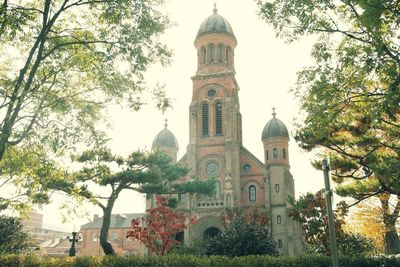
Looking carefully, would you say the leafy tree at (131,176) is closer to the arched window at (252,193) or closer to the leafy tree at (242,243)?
the leafy tree at (242,243)

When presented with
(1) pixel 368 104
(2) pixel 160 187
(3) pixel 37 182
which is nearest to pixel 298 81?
(1) pixel 368 104

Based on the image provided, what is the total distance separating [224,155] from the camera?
3641 centimetres

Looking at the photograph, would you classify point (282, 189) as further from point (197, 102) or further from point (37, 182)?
point (37, 182)


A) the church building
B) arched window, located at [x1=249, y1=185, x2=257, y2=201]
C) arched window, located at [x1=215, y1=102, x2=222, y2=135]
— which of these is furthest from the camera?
arched window, located at [x1=215, y1=102, x2=222, y2=135]

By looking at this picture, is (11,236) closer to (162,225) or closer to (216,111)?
(162,225)

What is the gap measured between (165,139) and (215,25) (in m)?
14.4

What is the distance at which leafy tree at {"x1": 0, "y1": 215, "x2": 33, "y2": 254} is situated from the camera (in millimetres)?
28000

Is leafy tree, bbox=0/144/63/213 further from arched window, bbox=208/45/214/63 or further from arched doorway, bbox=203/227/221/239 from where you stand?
arched window, bbox=208/45/214/63

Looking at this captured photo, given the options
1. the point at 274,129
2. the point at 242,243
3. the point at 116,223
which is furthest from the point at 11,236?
the point at 116,223

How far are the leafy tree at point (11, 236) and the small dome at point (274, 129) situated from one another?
79.2 ft

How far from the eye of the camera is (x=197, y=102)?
38969 mm

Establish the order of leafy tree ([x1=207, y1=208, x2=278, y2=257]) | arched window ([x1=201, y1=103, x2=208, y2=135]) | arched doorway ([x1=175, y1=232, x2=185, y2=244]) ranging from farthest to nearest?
arched window ([x1=201, y1=103, x2=208, y2=135]), arched doorway ([x1=175, y1=232, x2=185, y2=244]), leafy tree ([x1=207, y1=208, x2=278, y2=257])

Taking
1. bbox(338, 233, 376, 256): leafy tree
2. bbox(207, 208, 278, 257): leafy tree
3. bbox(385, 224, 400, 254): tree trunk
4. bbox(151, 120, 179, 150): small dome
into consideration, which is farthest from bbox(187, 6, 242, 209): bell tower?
bbox(385, 224, 400, 254): tree trunk

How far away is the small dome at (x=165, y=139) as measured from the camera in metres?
41.6
